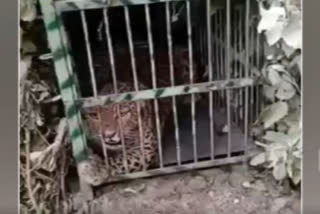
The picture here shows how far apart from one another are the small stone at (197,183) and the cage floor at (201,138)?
0.03 metres

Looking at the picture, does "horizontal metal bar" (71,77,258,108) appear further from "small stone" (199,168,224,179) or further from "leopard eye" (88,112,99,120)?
"small stone" (199,168,224,179)

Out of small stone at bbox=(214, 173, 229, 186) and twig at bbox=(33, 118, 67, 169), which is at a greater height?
twig at bbox=(33, 118, 67, 169)

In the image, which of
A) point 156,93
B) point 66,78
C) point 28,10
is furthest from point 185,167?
point 28,10

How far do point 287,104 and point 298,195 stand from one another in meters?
0.15

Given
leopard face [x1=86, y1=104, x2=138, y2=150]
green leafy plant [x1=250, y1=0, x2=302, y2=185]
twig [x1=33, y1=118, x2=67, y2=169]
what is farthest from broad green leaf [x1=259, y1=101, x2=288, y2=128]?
twig [x1=33, y1=118, x2=67, y2=169]

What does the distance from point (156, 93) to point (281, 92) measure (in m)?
0.21

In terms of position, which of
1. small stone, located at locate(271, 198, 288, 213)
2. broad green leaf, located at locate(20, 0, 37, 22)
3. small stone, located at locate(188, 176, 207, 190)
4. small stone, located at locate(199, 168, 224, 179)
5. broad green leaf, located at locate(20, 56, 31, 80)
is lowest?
small stone, located at locate(271, 198, 288, 213)

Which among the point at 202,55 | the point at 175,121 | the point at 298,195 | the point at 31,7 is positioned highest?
→ the point at 31,7

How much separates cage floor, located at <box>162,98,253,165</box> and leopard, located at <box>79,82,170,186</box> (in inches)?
1.0

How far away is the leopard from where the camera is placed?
1063 millimetres

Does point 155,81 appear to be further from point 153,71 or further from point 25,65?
point 25,65
